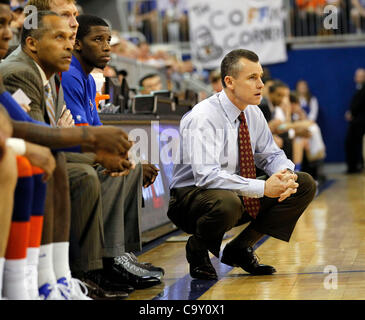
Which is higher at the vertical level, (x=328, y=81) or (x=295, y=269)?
(x=328, y=81)

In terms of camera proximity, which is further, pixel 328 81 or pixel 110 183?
pixel 328 81

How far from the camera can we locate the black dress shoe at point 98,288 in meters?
3.71

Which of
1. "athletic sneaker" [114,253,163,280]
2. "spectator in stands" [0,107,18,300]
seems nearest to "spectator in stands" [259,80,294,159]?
"athletic sneaker" [114,253,163,280]

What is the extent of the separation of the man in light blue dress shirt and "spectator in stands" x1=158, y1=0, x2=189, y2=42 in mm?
11410

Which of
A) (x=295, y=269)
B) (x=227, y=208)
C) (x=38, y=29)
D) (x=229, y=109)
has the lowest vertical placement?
(x=295, y=269)

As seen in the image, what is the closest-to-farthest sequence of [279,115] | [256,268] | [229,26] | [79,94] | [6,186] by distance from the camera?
[6,186] < [79,94] < [256,268] < [279,115] < [229,26]

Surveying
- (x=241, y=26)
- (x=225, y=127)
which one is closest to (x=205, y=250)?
(x=225, y=127)

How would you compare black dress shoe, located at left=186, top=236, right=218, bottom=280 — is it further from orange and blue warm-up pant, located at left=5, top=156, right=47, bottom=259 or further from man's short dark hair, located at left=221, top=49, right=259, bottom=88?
orange and blue warm-up pant, located at left=5, top=156, right=47, bottom=259

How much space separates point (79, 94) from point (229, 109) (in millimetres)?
977

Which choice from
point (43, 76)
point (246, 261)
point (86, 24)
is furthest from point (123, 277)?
point (86, 24)

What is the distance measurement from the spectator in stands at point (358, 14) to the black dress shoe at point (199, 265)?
12.1 m

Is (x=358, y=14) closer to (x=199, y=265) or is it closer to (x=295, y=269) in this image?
(x=295, y=269)

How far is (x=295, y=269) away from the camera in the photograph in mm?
4508

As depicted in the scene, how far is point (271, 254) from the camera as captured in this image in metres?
5.12
